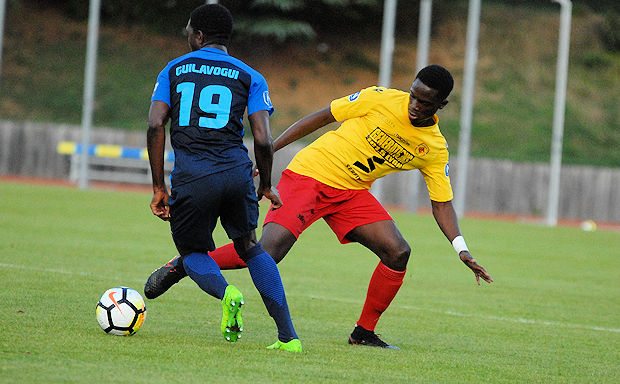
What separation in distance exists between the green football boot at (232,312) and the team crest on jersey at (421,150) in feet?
6.79

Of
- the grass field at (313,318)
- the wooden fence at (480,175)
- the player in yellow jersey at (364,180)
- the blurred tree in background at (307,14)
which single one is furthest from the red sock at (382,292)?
the blurred tree in background at (307,14)

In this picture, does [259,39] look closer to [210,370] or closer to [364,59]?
[364,59]

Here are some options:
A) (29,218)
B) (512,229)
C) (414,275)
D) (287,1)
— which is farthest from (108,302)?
(287,1)

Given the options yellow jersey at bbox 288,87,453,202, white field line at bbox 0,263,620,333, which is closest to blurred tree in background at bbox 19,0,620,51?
white field line at bbox 0,263,620,333

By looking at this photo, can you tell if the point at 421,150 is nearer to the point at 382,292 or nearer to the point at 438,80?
the point at 438,80

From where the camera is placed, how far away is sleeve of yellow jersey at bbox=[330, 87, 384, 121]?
748 cm

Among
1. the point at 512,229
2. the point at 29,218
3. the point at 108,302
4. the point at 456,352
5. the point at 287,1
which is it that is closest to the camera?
the point at 108,302

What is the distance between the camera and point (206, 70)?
612 centimetres

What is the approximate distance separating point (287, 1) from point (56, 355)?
114ft

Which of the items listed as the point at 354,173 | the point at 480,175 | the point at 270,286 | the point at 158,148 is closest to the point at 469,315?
the point at 354,173

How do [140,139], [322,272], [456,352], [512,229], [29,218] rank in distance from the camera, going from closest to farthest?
[456,352]
[322,272]
[29,218]
[512,229]
[140,139]

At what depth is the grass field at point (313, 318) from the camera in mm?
5742

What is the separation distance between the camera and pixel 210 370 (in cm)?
554

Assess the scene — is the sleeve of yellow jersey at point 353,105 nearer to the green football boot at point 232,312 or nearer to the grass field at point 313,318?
the grass field at point 313,318
